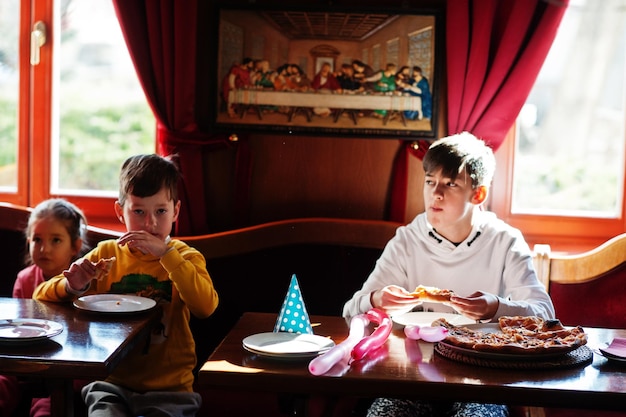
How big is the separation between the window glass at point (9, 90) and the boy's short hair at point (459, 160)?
194 cm

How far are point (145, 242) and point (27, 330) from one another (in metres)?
0.47

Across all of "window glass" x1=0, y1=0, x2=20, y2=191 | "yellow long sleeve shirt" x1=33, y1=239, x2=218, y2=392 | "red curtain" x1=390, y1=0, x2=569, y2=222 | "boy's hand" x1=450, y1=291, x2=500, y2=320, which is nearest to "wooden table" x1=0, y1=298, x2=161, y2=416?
"yellow long sleeve shirt" x1=33, y1=239, x2=218, y2=392

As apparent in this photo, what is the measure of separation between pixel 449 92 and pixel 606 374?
1617mm

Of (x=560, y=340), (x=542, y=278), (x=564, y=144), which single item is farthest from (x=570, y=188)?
(x=560, y=340)

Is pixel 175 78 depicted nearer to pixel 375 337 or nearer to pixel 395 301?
pixel 395 301

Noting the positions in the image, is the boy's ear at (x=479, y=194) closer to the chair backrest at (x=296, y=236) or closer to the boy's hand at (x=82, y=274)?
the chair backrest at (x=296, y=236)

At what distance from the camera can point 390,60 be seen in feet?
10.9

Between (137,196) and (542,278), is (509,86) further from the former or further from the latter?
(137,196)

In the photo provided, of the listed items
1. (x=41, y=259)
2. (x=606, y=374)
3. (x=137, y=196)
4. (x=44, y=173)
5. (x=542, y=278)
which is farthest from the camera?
→ (x=44, y=173)

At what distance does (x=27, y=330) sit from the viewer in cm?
206

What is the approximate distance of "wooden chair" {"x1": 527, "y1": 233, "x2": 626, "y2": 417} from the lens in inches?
119

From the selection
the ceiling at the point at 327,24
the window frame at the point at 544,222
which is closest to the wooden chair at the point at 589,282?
the window frame at the point at 544,222

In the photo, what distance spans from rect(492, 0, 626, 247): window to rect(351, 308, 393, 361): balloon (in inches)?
53.7

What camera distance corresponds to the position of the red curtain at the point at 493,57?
126 inches
